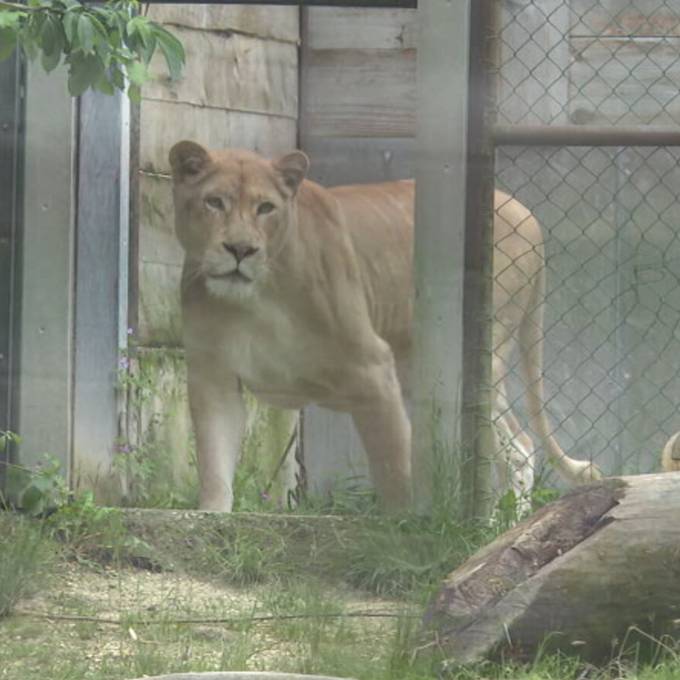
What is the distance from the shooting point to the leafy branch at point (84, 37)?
528 cm

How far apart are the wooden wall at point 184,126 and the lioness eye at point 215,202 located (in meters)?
0.18

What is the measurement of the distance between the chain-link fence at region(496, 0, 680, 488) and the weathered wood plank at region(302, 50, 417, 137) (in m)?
0.44

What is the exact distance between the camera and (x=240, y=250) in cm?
652

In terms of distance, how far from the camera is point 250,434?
6.73 m

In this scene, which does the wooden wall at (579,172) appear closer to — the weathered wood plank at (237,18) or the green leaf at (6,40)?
the weathered wood plank at (237,18)

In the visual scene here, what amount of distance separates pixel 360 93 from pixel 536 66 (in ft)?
2.28

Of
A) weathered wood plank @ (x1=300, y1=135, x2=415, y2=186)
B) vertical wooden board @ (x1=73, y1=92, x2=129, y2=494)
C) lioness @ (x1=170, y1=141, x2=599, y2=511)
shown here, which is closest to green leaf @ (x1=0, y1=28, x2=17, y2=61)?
vertical wooden board @ (x1=73, y1=92, x2=129, y2=494)

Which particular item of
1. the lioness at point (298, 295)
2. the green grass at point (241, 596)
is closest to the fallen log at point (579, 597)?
the green grass at point (241, 596)

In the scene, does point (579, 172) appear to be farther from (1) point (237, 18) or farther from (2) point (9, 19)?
(2) point (9, 19)

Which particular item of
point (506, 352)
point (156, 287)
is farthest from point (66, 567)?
point (506, 352)

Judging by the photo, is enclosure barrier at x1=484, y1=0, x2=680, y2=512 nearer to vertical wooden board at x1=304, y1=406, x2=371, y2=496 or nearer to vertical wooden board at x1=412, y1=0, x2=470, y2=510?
vertical wooden board at x1=412, y1=0, x2=470, y2=510

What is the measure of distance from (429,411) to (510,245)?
746 mm

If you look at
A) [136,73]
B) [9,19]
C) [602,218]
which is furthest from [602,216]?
[9,19]

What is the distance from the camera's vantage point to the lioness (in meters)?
6.54
